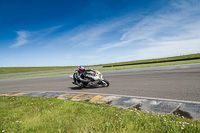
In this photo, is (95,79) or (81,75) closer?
(95,79)

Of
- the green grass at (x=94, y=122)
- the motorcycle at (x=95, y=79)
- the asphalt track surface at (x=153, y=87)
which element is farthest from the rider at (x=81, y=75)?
the green grass at (x=94, y=122)

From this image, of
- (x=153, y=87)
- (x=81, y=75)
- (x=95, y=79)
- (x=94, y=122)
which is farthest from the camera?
(x=81, y=75)

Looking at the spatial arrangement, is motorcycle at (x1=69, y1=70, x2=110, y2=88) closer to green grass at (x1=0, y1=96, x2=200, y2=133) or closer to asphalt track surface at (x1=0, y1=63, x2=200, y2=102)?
asphalt track surface at (x1=0, y1=63, x2=200, y2=102)

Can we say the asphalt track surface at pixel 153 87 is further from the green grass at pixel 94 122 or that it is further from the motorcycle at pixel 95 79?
the green grass at pixel 94 122

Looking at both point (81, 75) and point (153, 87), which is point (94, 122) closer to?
point (153, 87)

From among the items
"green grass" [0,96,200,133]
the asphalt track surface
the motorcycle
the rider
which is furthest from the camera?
the rider

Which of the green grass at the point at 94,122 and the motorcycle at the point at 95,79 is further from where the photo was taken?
the motorcycle at the point at 95,79

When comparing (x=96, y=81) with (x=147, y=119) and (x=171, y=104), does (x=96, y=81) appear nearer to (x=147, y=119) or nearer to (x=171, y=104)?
(x=171, y=104)

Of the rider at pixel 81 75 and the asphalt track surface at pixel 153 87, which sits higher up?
the rider at pixel 81 75

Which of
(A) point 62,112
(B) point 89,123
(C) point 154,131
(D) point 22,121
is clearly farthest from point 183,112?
(D) point 22,121

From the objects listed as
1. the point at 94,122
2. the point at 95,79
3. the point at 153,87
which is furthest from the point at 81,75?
the point at 94,122

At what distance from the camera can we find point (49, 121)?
12.7 feet

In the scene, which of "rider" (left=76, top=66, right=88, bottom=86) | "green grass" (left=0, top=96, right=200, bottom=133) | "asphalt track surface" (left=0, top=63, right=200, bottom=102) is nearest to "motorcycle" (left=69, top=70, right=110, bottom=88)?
"rider" (left=76, top=66, right=88, bottom=86)

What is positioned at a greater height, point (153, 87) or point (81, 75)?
point (81, 75)
